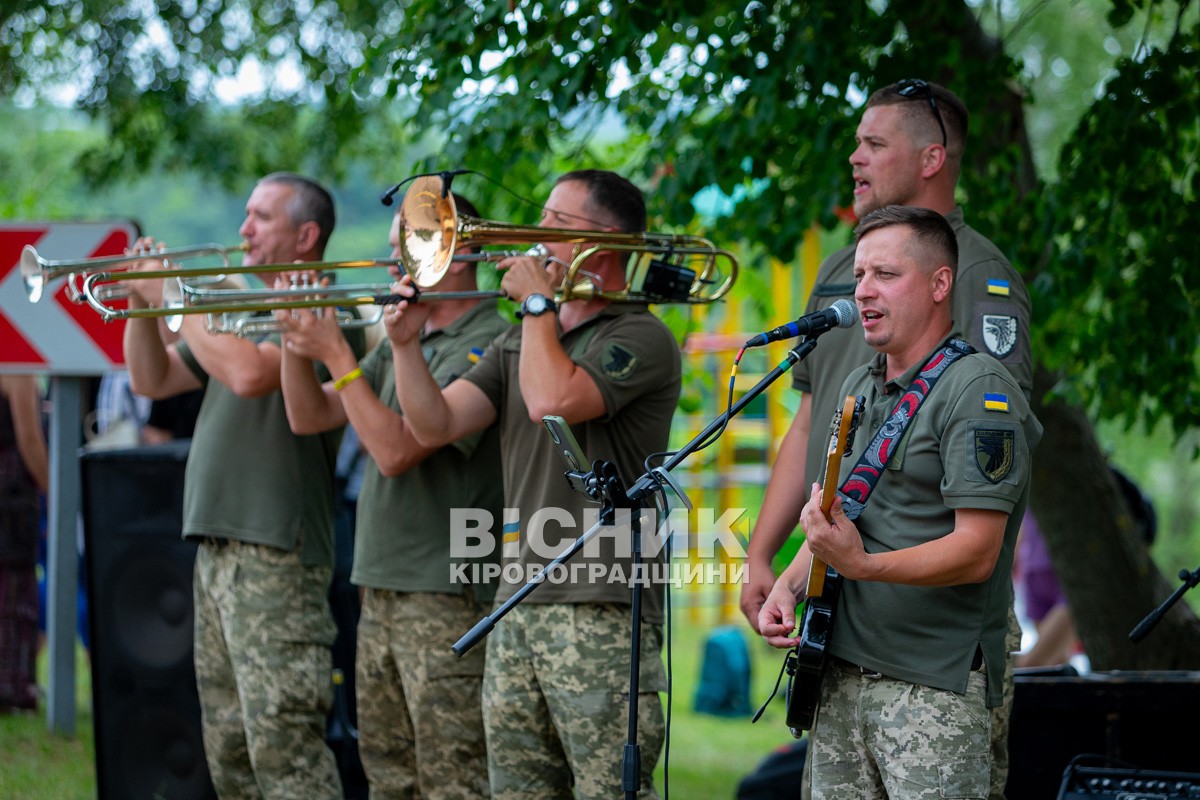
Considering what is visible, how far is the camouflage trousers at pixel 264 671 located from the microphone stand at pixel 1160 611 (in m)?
2.43

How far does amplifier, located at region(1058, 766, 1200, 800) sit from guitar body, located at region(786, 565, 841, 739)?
1.14 metres

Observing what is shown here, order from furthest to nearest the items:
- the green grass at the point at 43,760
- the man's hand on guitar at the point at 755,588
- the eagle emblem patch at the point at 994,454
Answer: the green grass at the point at 43,760 < the man's hand on guitar at the point at 755,588 < the eagle emblem patch at the point at 994,454

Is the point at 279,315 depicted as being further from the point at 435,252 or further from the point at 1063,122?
the point at 1063,122

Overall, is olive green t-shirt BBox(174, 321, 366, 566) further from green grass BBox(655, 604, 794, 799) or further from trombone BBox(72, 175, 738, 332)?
green grass BBox(655, 604, 794, 799)

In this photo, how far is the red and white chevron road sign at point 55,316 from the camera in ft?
19.5

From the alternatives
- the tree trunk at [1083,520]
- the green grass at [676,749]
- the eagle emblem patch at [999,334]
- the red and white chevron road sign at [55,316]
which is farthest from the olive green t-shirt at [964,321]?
the red and white chevron road sign at [55,316]

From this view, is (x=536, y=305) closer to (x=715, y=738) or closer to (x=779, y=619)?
(x=779, y=619)

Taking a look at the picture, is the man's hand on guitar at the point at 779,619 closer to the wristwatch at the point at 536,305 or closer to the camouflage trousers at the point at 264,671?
the wristwatch at the point at 536,305

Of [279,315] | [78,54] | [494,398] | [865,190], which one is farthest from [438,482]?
[78,54]

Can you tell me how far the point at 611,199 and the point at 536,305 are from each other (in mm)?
499

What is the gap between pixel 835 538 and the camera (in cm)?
267

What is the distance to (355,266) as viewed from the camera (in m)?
4.25

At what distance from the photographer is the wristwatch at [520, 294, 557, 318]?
12.2 feet

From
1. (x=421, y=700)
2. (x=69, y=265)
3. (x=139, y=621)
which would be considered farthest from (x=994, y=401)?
(x=139, y=621)
